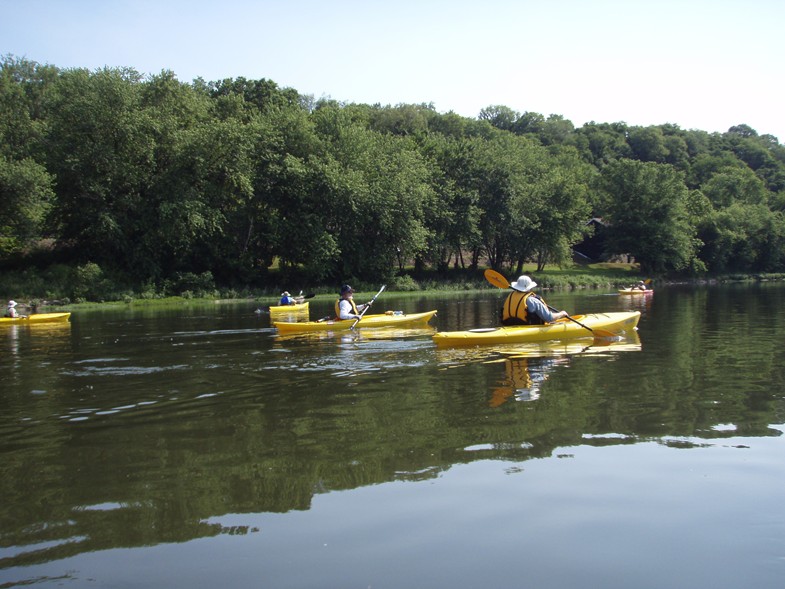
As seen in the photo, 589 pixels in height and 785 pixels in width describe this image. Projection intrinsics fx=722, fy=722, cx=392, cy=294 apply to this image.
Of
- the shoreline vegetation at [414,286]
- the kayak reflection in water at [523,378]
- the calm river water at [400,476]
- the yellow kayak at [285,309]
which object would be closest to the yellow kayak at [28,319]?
the yellow kayak at [285,309]

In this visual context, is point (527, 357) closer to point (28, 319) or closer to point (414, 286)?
point (28, 319)

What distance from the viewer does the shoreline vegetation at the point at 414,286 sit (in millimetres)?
34500

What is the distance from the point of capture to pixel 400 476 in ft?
19.5

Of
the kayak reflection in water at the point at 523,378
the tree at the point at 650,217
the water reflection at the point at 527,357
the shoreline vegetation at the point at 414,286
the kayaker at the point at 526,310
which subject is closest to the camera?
the kayak reflection in water at the point at 523,378

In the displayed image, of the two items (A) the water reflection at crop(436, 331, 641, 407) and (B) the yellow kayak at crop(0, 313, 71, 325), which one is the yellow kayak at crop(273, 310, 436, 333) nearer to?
(A) the water reflection at crop(436, 331, 641, 407)

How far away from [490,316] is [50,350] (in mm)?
12449

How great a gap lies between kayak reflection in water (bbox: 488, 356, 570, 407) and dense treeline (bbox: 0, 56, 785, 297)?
28.9 meters

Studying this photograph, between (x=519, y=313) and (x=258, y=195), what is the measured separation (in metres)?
31.1

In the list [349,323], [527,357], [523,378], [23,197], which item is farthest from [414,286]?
[523,378]

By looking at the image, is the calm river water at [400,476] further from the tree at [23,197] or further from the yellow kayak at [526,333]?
the tree at [23,197]

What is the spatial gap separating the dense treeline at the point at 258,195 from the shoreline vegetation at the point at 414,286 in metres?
1.12

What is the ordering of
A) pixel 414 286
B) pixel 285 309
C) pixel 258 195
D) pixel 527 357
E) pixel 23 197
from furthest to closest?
pixel 414 286 → pixel 258 195 → pixel 23 197 → pixel 285 309 → pixel 527 357

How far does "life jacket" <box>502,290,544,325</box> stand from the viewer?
14.5 m

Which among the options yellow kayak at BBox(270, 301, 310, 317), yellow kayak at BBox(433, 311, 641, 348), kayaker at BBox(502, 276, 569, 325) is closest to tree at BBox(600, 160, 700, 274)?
yellow kayak at BBox(270, 301, 310, 317)
